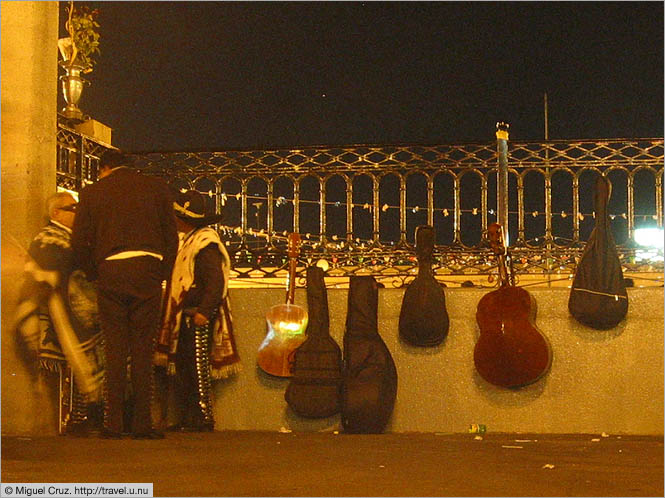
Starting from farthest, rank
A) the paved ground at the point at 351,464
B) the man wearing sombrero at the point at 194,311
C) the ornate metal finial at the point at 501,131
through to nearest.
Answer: the ornate metal finial at the point at 501,131
the man wearing sombrero at the point at 194,311
the paved ground at the point at 351,464

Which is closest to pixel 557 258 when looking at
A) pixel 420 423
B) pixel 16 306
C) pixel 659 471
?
pixel 420 423

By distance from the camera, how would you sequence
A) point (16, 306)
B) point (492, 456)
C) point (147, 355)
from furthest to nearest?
point (16, 306) → point (147, 355) → point (492, 456)

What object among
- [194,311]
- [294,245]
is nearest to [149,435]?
[194,311]

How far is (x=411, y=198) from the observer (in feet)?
27.6

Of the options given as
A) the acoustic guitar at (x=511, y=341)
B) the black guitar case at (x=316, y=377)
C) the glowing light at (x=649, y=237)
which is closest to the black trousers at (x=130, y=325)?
the black guitar case at (x=316, y=377)

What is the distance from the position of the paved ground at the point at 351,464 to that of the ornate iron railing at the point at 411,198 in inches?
60.0

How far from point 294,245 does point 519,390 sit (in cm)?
196

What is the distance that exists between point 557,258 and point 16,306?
388cm

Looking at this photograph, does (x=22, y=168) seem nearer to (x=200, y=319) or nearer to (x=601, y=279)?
(x=200, y=319)

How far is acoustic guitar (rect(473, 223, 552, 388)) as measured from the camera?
751 cm

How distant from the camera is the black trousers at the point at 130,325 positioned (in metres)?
6.52

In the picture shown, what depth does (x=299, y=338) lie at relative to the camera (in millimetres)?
7867

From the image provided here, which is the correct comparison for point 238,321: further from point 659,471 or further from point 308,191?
point 659,471

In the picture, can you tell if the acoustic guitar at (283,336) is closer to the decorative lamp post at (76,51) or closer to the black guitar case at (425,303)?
the black guitar case at (425,303)
